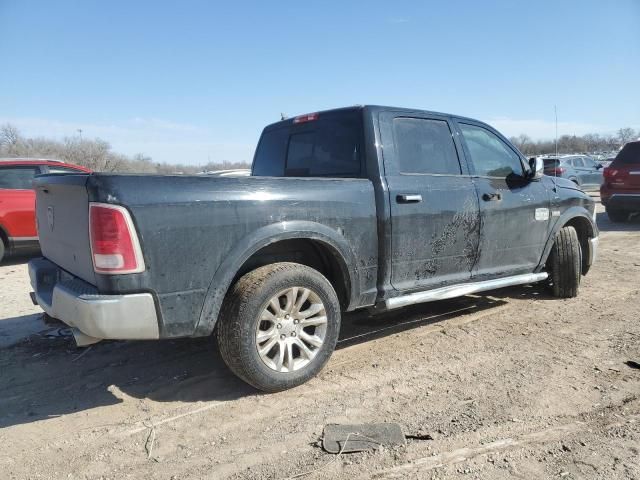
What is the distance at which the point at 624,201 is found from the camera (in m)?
10.7

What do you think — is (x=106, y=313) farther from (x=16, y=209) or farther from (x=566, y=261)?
(x=16, y=209)

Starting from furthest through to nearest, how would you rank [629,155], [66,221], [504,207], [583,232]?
[629,155]
[583,232]
[504,207]
[66,221]

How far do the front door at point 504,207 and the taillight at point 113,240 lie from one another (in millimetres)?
2916

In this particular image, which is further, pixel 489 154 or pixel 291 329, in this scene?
pixel 489 154

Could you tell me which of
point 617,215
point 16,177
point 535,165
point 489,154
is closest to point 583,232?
point 535,165

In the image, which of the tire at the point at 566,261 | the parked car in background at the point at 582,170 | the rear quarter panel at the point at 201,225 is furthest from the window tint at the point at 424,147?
the parked car in background at the point at 582,170

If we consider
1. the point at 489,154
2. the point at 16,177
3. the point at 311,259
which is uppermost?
the point at 16,177

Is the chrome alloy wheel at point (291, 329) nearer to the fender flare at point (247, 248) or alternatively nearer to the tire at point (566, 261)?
the fender flare at point (247, 248)

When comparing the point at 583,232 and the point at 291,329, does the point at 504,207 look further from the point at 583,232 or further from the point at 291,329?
the point at 291,329

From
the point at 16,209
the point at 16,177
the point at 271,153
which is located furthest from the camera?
the point at 16,177

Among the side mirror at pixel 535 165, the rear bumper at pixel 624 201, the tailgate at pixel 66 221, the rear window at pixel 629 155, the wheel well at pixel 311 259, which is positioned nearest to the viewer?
the tailgate at pixel 66 221

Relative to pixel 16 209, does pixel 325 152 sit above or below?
above

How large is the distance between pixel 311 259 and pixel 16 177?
692 centimetres

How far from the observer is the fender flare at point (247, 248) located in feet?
9.70
